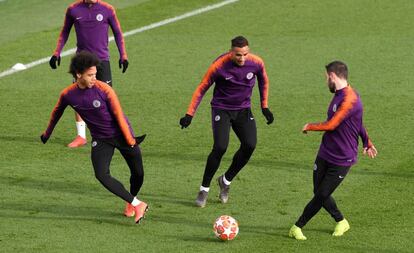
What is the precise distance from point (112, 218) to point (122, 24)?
44.3 ft

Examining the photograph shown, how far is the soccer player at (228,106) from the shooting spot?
16.0 meters

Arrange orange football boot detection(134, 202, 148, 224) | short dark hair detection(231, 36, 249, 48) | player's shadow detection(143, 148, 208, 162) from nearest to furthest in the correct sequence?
orange football boot detection(134, 202, 148, 224) < short dark hair detection(231, 36, 249, 48) < player's shadow detection(143, 148, 208, 162)

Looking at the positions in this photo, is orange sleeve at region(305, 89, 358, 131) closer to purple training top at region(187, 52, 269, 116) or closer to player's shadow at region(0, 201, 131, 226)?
purple training top at region(187, 52, 269, 116)

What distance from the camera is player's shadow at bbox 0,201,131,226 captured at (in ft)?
51.3

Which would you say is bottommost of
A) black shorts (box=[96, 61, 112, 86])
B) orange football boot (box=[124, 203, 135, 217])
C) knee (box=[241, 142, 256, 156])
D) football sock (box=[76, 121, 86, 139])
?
football sock (box=[76, 121, 86, 139])

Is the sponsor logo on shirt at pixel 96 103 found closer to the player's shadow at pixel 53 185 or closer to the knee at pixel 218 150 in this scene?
the knee at pixel 218 150

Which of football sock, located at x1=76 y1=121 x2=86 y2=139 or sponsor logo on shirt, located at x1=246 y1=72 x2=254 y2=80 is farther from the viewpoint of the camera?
football sock, located at x1=76 y1=121 x2=86 y2=139

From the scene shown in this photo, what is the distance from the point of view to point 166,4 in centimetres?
3059

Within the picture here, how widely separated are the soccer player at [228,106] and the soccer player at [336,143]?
6.07 feet

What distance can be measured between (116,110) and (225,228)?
81.6 inches

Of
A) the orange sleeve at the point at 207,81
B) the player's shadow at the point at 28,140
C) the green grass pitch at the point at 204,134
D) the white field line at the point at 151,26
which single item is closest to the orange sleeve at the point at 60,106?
the green grass pitch at the point at 204,134

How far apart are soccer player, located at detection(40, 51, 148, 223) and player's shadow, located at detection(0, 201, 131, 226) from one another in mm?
455

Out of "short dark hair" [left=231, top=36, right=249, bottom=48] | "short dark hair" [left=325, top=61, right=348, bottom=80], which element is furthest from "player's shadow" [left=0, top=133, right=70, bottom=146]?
"short dark hair" [left=325, top=61, right=348, bottom=80]

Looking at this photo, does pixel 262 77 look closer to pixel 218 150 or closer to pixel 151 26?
pixel 218 150
